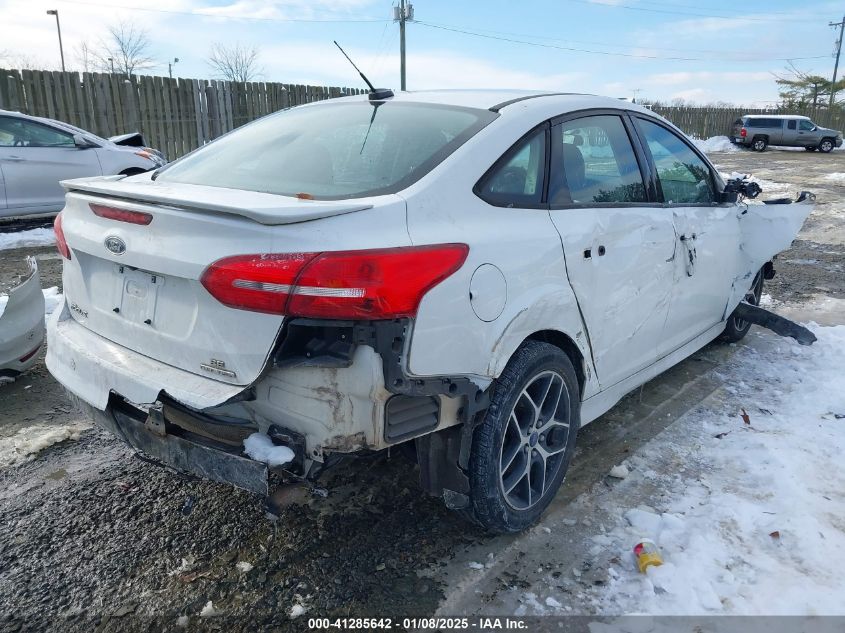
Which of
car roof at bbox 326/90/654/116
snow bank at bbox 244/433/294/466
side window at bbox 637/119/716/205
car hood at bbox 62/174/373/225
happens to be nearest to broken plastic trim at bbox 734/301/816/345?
side window at bbox 637/119/716/205

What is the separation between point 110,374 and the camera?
245 cm

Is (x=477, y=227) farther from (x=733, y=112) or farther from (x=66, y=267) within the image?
(x=733, y=112)

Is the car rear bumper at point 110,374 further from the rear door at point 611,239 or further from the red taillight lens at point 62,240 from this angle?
the rear door at point 611,239

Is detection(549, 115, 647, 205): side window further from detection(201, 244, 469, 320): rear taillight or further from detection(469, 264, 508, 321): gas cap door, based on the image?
detection(201, 244, 469, 320): rear taillight

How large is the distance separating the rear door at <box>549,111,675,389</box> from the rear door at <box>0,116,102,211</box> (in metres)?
8.13

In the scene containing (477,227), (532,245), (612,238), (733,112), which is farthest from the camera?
(733,112)

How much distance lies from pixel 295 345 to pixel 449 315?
522 mm

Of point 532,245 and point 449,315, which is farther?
point 532,245

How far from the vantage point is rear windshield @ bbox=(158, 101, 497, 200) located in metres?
2.55

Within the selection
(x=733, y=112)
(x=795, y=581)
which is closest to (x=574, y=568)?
(x=795, y=581)

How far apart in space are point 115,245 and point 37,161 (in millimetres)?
7768

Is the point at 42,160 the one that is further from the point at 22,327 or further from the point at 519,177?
the point at 519,177

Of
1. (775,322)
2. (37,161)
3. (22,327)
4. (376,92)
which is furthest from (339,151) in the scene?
(37,161)

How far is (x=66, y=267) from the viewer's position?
288cm
